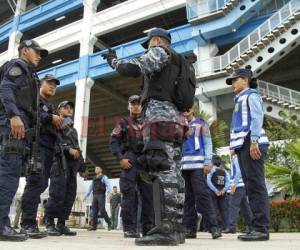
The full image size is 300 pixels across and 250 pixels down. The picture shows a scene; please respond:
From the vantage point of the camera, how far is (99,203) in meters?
9.80

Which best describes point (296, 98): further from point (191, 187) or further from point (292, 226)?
point (191, 187)

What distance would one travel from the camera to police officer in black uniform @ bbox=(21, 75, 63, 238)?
385 cm

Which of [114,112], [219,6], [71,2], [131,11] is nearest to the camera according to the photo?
[219,6]

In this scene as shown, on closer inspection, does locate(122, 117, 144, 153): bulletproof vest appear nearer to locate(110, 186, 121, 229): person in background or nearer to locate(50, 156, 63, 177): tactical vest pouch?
locate(50, 156, 63, 177): tactical vest pouch

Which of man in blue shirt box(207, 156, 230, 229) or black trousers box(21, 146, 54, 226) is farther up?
man in blue shirt box(207, 156, 230, 229)

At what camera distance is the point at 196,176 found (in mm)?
4344

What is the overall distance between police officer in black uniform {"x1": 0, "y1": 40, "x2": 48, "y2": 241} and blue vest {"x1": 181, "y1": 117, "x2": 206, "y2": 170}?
5.82 feet

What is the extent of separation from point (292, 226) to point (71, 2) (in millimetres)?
17339

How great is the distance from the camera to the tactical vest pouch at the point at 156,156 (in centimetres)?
281

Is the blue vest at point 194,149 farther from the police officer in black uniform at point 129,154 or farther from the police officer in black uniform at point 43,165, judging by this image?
the police officer in black uniform at point 43,165

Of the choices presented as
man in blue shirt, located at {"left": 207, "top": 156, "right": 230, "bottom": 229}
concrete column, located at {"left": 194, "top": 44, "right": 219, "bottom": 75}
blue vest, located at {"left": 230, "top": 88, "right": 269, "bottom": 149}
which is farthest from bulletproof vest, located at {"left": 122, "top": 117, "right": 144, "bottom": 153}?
concrete column, located at {"left": 194, "top": 44, "right": 219, "bottom": 75}

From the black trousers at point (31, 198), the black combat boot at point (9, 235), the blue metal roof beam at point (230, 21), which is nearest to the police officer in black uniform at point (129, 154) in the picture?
the black trousers at point (31, 198)

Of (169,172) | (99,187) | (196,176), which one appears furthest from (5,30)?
(169,172)

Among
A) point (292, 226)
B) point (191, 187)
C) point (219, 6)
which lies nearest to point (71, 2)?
point (219, 6)
